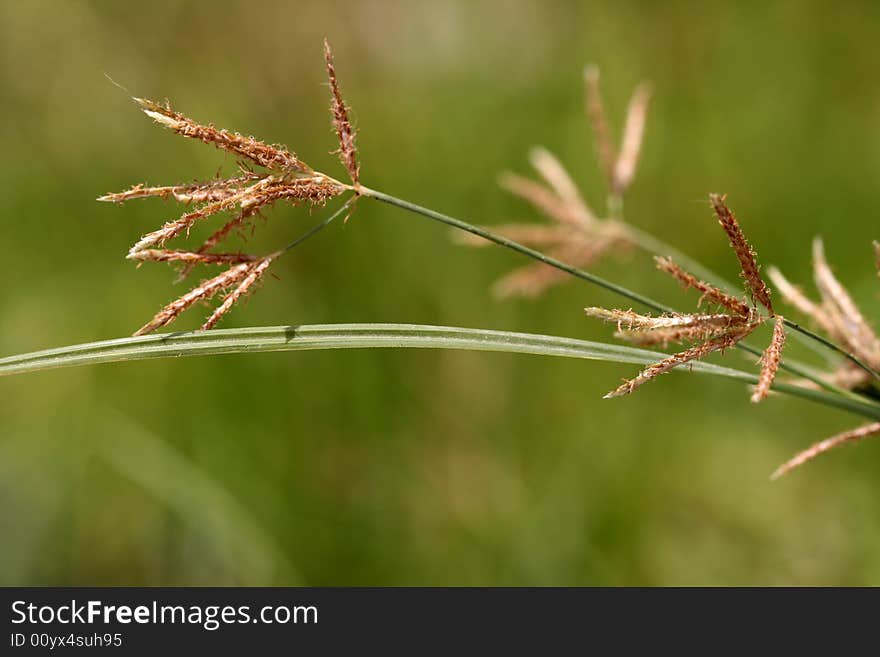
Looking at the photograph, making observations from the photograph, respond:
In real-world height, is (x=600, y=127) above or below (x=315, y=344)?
above

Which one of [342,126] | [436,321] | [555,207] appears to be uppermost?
[436,321]

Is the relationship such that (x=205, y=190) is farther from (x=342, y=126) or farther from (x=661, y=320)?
(x=661, y=320)

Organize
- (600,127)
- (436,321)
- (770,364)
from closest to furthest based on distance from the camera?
1. (770,364)
2. (600,127)
3. (436,321)

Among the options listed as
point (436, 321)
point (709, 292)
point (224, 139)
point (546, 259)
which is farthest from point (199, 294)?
point (436, 321)

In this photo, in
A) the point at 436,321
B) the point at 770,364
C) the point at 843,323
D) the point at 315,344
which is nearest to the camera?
the point at 770,364

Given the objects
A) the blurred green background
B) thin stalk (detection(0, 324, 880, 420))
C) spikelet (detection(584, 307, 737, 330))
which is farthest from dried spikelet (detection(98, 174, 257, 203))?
the blurred green background

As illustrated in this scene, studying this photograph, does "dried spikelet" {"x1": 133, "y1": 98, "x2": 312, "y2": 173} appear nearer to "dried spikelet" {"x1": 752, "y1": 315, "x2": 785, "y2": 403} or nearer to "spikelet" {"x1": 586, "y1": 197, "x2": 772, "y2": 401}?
"spikelet" {"x1": 586, "y1": 197, "x2": 772, "y2": 401}

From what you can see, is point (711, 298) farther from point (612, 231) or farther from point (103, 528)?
point (103, 528)

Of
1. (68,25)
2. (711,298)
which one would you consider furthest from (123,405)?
(711,298)
